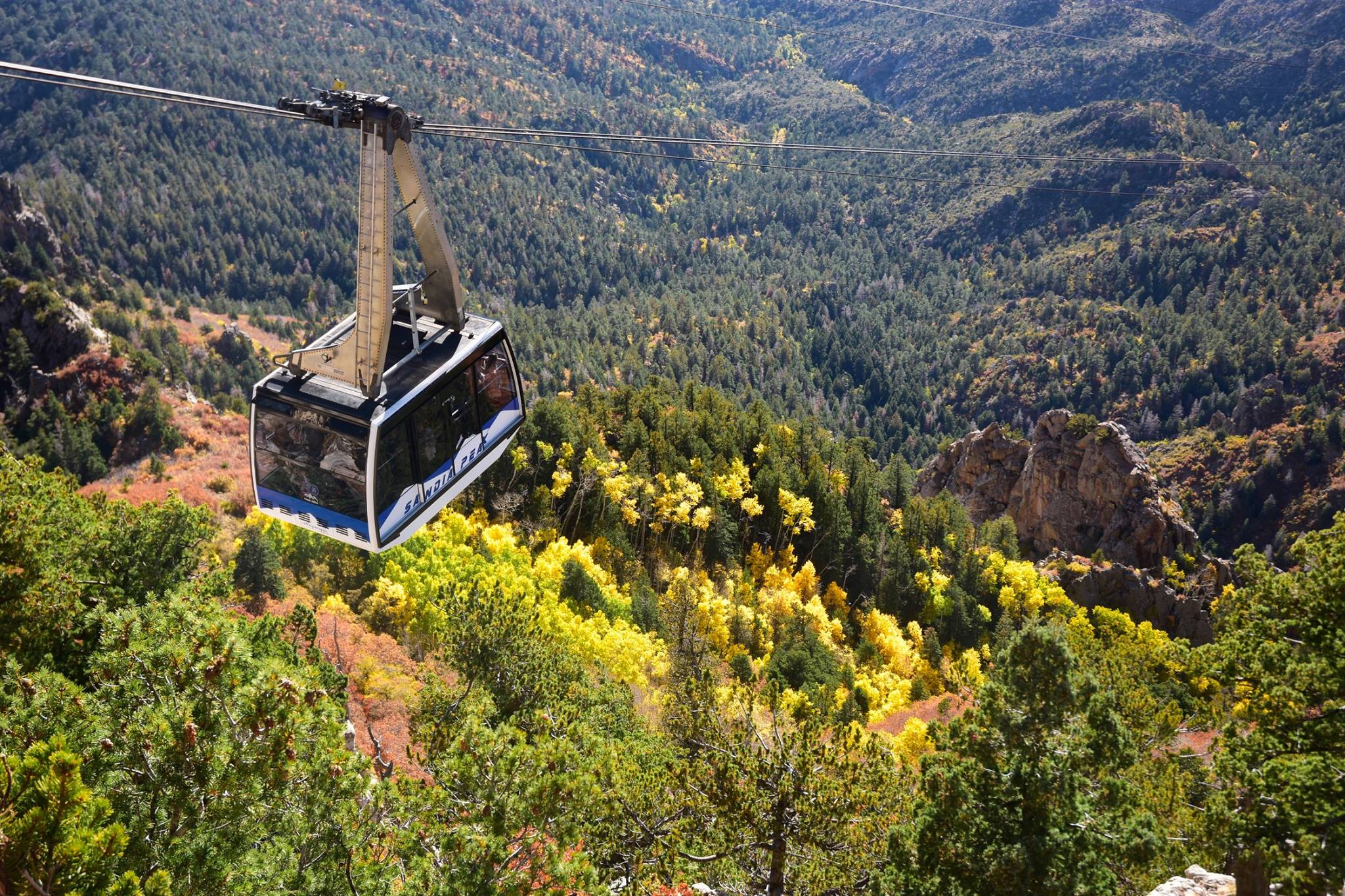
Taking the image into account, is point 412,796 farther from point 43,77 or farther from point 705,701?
point 43,77

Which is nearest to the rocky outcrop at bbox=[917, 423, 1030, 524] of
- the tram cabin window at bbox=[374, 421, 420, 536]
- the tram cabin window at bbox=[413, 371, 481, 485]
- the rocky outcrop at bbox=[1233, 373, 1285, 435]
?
the tram cabin window at bbox=[413, 371, 481, 485]

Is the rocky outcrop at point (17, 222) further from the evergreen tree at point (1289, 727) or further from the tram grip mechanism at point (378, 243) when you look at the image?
the evergreen tree at point (1289, 727)

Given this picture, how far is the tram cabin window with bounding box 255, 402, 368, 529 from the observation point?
15.8 meters

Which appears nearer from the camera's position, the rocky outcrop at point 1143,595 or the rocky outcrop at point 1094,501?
the rocky outcrop at point 1143,595

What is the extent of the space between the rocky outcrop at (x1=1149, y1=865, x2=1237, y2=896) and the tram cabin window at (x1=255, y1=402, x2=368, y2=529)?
15.2 meters

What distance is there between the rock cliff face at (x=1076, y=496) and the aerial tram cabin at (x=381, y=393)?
57362mm

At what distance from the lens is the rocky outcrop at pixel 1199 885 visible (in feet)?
56.0

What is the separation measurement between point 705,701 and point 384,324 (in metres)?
9.58

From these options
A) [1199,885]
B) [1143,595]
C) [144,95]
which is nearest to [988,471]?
[1143,595]

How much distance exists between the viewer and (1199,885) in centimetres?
1758

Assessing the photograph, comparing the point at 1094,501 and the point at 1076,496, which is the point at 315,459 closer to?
the point at 1076,496

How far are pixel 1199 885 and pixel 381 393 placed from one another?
54.9ft

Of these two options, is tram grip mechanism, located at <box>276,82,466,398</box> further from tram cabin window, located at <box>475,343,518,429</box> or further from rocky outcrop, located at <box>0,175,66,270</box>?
rocky outcrop, located at <box>0,175,66,270</box>

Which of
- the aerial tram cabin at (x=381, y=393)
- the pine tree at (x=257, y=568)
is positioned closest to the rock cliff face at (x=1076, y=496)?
the pine tree at (x=257, y=568)
